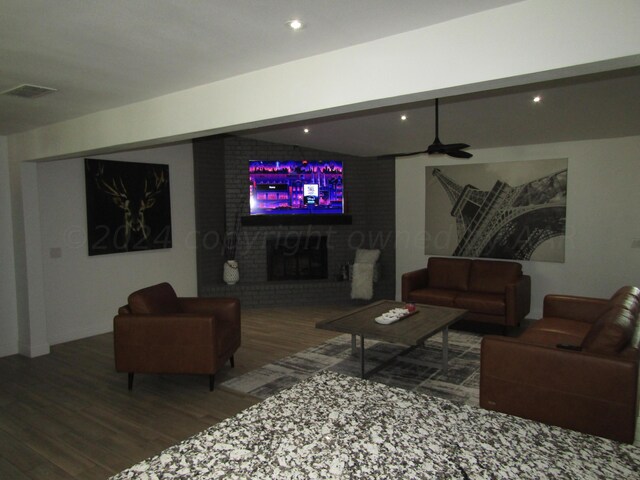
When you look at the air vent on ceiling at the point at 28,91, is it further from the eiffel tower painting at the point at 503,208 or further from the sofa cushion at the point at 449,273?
the eiffel tower painting at the point at 503,208

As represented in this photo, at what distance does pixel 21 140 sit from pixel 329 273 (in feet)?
15.5

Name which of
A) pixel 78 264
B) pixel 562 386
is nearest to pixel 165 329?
pixel 78 264

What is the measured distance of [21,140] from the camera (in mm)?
4691

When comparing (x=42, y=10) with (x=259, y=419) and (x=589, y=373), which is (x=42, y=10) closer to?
(x=259, y=419)

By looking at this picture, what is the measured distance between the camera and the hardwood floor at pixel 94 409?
2.84 meters

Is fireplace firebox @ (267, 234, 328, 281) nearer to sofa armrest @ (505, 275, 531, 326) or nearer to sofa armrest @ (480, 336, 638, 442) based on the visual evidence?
sofa armrest @ (505, 275, 531, 326)

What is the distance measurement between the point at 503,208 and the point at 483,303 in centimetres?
168

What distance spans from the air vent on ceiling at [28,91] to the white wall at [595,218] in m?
5.57

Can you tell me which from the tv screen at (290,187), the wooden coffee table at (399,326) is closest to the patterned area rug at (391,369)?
the wooden coffee table at (399,326)

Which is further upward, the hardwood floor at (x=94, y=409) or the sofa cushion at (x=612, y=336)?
the sofa cushion at (x=612, y=336)

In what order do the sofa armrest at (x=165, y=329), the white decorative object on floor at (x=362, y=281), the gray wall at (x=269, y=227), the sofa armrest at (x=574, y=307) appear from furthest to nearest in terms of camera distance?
the white decorative object on floor at (x=362, y=281) → the gray wall at (x=269, y=227) → the sofa armrest at (x=574, y=307) → the sofa armrest at (x=165, y=329)

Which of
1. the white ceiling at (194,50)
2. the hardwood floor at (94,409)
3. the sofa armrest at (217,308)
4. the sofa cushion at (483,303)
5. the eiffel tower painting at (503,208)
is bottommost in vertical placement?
the hardwood floor at (94,409)

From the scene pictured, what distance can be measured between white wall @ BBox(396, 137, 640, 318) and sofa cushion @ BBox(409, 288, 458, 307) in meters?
1.33

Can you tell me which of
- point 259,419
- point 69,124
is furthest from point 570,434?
point 69,124
